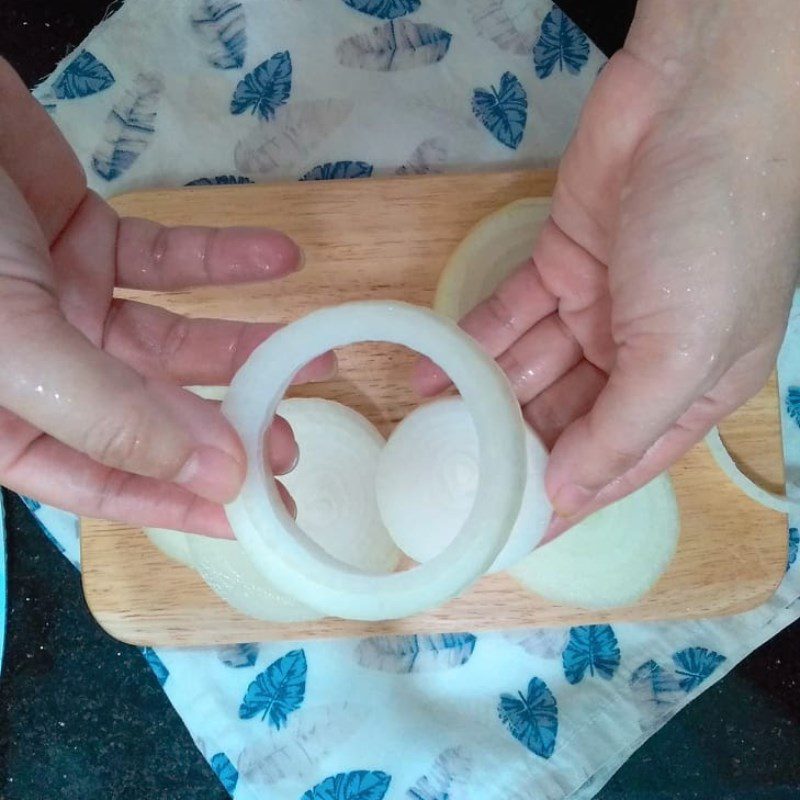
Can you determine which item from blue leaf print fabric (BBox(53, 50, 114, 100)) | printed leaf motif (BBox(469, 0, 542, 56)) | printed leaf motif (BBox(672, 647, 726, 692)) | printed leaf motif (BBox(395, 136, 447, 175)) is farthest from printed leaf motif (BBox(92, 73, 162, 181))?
printed leaf motif (BBox(672, 647, 726, 692))

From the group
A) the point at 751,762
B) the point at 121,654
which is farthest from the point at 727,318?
the point at 121,654

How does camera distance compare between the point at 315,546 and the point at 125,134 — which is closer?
the point at 315,546

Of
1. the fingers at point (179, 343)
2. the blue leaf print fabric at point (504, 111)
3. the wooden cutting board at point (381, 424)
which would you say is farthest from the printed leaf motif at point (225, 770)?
the blue leaf print fabric at point (504, 111)

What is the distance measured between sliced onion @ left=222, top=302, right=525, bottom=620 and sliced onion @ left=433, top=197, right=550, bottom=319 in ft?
0.80

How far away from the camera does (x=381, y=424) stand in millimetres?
915

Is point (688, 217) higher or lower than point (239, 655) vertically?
higher

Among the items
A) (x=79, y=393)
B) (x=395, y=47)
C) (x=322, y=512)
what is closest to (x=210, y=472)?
(x=79, y=393)

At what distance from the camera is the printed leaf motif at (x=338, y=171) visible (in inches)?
42.0

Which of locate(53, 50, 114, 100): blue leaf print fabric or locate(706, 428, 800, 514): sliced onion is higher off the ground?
locate(53, 50, 114, 100): blue leaf print fabric

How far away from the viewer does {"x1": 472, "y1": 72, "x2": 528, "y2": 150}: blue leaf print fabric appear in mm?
1068

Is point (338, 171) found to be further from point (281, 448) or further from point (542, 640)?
point (542, 640)

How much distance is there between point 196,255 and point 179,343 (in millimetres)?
88

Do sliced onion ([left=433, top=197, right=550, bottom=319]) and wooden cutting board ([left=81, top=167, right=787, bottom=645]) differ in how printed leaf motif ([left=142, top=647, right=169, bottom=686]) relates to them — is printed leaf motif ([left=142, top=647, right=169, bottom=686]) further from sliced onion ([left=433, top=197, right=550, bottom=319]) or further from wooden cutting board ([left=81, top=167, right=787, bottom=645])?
sliced onion ([left=433, top=197, right=550, bottom=319])

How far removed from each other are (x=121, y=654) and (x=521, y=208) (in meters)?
0.69
